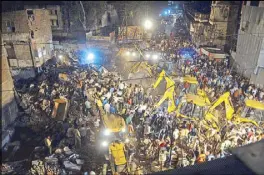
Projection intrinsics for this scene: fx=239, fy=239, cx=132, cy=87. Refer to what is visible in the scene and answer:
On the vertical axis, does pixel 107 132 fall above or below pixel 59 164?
above

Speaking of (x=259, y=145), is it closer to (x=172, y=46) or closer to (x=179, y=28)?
(x=172, y=46)

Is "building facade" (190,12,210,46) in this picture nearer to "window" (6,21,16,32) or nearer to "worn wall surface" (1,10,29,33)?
"worn wall surface" (1,10,29,33)

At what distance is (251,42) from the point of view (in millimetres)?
20391

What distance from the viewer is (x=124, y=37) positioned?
107 ft

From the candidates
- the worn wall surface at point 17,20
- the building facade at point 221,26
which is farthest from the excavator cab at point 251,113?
the worn wall surface at point 17,20

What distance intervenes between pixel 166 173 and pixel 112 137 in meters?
10.1

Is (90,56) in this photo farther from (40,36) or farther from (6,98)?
(6,98)

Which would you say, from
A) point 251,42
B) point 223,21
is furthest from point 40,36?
point 223,21

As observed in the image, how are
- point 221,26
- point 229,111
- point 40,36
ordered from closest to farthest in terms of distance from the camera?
point 229,111 → point 40,36 → point 221,26

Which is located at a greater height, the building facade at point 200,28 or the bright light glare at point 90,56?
the building facade at point 200,28

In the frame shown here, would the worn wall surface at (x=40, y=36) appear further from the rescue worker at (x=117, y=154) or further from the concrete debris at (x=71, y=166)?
the rescue worker at (x=117, y=154)

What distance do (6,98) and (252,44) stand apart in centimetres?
1913

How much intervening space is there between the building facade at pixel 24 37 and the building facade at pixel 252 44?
713 inches

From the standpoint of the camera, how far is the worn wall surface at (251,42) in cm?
1902
